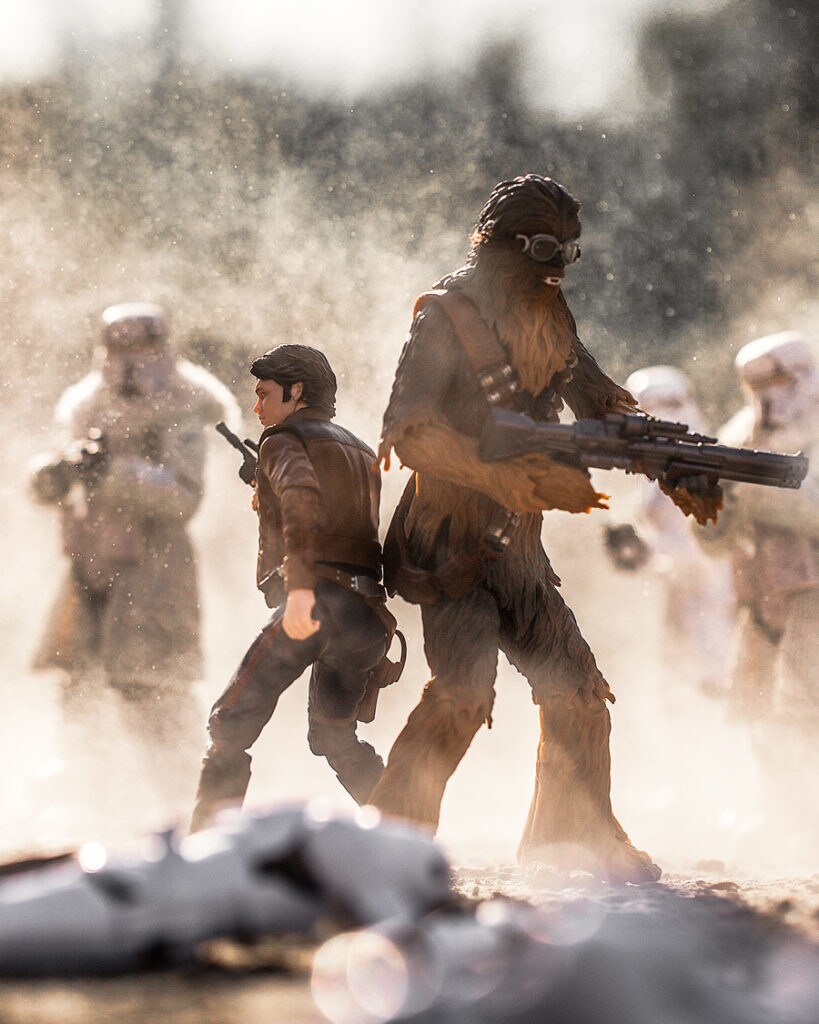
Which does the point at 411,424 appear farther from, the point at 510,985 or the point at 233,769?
the point at 510,985

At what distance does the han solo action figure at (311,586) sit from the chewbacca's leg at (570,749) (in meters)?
0.47

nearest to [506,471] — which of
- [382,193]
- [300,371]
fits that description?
[300,371]

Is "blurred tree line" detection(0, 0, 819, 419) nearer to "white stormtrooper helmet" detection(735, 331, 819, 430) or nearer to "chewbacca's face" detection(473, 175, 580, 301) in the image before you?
"white stormtrooper helmet" detection(735, 331, 819, 430)

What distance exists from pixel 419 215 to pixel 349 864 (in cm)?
698

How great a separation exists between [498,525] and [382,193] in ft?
18.9

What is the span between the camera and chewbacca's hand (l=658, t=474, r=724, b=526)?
3.97m

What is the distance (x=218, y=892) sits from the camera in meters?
2.59

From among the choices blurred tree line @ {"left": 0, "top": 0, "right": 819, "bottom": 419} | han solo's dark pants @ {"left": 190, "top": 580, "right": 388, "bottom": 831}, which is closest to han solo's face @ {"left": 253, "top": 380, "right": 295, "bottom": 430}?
han solo's dark pants @ {"left": 190, "top": 580, "right": 388, "bottom": 831}

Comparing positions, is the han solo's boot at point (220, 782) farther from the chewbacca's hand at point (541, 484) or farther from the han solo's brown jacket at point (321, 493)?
the chewbacca's hand at point (541, 484)

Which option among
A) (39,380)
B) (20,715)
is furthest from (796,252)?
(20,715)

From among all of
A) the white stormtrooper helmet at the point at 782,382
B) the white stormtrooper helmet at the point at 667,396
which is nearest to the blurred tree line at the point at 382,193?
the white stormtrooper helmet at the point at 667,396

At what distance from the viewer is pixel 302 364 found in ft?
14.4

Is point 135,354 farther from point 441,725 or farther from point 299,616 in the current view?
point 441,725

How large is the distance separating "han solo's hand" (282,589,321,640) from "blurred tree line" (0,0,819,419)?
4.53 meters
